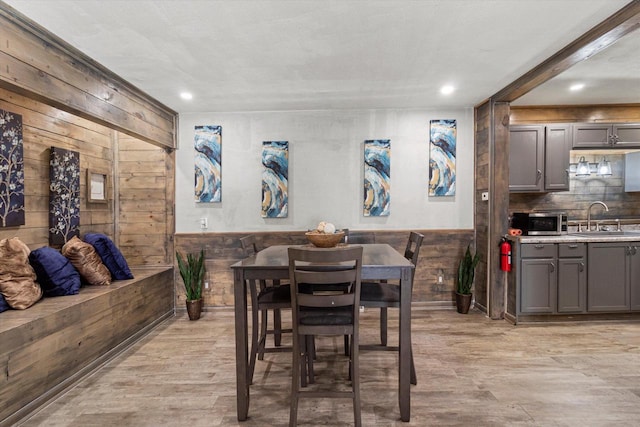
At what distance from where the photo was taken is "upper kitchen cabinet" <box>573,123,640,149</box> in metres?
3.88

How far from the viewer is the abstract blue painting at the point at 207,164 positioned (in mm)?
4051

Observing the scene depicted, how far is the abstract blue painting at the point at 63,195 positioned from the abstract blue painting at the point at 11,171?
1.05ft

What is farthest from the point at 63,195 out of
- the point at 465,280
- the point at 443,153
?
the point at 465,280

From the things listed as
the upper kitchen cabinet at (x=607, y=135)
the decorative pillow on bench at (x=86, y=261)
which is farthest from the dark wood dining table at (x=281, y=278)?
the upper kitchen cabinet at (x=607, y=135)

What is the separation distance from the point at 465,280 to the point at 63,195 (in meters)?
4.35

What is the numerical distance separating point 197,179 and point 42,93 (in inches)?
76.4

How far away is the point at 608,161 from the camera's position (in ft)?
13.9

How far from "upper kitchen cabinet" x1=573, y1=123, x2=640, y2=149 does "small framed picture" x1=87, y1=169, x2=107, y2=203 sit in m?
5.53

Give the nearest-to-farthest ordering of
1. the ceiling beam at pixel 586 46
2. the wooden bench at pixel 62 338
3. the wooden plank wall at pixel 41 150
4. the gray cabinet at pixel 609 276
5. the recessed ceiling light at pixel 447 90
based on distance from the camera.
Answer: the wooden bench at pixel 62 338 → the ceiling beam at pixel 586 46 → the wooden plank wall at pixel 41 150 → the recessed ceiling light at pixel 447 90 → the gray cabinet at pixel 609 276

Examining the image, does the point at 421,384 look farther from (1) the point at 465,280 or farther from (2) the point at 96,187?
(2) the point at 96,187

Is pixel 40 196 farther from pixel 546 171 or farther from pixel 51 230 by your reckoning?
pixel 546 171

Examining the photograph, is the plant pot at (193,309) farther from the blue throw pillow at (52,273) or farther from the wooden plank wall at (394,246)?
the blue throw pillow at (52,273)

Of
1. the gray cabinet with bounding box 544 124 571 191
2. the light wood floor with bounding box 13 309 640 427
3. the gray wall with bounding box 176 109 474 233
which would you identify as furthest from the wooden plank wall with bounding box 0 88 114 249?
the gray cabinet with bounding box 544 124 571 191

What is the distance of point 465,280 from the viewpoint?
390 centimetres
